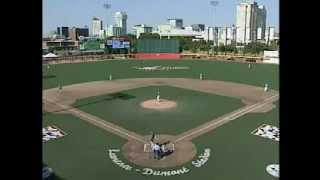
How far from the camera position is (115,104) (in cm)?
3244

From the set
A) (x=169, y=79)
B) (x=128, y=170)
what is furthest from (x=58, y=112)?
(x=169, y=79)

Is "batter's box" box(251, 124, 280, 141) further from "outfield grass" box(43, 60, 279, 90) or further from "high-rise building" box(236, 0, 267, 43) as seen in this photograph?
"high-rise building" box(236, 0, 267, 43)

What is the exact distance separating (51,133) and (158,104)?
10.5m

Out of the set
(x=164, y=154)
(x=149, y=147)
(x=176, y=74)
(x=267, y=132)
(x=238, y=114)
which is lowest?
(x=164, y=154)

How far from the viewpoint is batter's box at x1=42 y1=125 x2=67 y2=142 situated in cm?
2294

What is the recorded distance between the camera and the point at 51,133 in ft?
78.7

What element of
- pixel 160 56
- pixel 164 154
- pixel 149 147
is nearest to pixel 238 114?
pixel 149 147

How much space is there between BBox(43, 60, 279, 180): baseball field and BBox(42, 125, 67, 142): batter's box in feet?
1.10

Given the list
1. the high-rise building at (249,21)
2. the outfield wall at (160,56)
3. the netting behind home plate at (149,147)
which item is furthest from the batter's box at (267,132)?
the high-rise building at (249,21)

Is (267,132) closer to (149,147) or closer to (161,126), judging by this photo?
(161,126)

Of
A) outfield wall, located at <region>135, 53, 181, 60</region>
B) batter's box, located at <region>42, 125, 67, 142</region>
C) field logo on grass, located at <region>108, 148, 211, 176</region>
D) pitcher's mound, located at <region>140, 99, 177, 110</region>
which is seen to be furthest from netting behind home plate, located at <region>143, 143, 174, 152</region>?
outfield wall, located at <region>135, 53, 181, 60</region>
